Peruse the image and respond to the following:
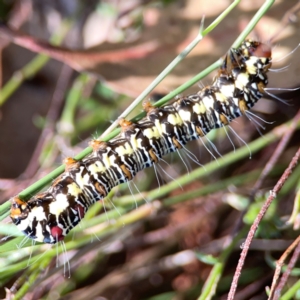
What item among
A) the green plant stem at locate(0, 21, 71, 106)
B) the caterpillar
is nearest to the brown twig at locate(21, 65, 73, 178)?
the green plant stem at locate(0, 21, 71, 106)

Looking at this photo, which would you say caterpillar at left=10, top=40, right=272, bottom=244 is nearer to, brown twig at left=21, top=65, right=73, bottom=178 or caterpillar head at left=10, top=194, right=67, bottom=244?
caterpillar head at left=10, top=194, right=67, bottom=244

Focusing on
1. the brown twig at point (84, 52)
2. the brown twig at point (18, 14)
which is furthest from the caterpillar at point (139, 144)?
the brown twig at point (18, 14)

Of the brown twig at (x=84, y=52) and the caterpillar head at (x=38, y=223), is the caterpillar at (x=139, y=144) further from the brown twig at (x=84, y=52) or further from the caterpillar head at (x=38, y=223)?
the brown twig at (x=84, y=52)

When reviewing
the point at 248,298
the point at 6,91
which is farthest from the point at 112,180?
the point at 6,91

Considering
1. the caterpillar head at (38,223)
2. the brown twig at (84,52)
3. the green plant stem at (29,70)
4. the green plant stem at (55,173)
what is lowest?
the caterpillar head at (38,223)

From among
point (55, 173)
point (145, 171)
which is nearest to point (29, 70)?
point (145, 171)

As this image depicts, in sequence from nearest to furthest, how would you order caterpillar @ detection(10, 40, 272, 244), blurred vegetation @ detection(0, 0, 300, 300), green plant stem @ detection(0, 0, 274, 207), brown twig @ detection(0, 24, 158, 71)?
green plant stem @ detection(0, 0, 274, 207) < caterpillar @ detection(10, 40, 272, 244) < blurred vegetation @ detection(0, 0, 300, 300) < brown twig @ detection(0, 24, 158, 71)
